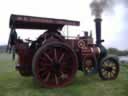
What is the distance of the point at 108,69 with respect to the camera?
1021cm

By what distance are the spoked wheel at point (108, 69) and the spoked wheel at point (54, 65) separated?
1444 mm

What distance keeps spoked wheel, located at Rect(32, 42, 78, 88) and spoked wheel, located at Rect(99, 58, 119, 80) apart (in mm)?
1444

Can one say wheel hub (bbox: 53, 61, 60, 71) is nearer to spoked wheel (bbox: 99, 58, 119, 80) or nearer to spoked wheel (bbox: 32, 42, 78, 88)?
spoked wheel (bbox: 32, 42, 78, 88)

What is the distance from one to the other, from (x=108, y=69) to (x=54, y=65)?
2.44 metres

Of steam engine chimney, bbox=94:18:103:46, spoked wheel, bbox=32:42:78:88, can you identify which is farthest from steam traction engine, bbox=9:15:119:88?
steam engine chimney, bbox=94:18:103:46

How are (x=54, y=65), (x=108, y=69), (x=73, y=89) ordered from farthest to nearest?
1. (x=108, y=69)
2. (x=54, y=65)
3. (x=73, y=89)

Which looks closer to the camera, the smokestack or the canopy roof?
the canopy roof

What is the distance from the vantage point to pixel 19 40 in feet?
29.7

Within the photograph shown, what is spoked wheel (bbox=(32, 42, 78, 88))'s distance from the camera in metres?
8.55

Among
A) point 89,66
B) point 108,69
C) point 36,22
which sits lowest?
point 108,69

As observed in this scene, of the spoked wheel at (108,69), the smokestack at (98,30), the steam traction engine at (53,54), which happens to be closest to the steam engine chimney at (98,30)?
the smokestack at (98,30)

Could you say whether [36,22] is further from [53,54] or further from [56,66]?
[56,66]

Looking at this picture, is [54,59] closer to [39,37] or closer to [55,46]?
[55,46]

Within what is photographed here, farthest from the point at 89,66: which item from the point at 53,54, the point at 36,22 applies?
the point at 36,22
